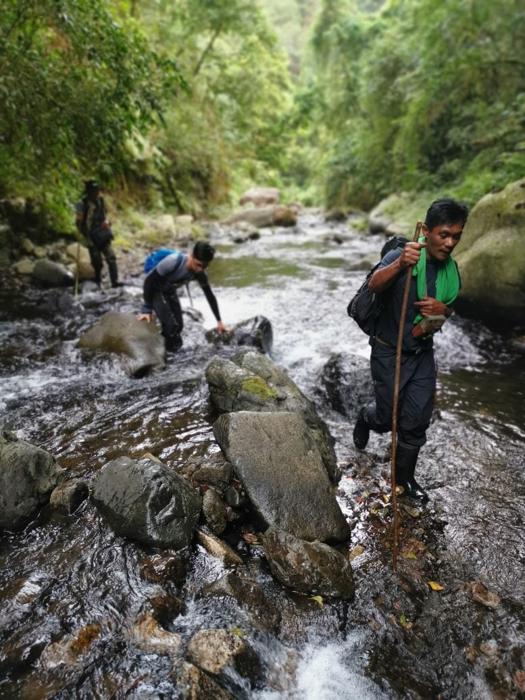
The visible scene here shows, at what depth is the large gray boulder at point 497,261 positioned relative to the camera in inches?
252

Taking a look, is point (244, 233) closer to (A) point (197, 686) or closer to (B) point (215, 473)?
(B) point (215, 473)

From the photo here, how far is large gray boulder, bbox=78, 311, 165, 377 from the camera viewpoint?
18.2 ft

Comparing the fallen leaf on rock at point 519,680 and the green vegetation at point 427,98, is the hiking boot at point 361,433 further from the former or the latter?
the green vegetation at point 427,98

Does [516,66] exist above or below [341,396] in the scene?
above

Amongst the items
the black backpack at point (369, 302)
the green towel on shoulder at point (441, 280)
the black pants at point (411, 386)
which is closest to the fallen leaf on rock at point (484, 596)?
the black pants at point (411, 386)

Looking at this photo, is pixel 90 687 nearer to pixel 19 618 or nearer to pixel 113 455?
pixel 19 618

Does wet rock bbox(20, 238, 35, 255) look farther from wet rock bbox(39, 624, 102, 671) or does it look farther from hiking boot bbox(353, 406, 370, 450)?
wet rock bbox(39, 624, 102, 671)

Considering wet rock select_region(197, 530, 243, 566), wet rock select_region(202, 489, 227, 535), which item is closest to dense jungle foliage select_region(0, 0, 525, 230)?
wet rock select_region(202, 489, 227, 535)

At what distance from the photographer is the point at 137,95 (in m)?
6.38

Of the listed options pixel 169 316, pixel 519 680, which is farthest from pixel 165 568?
pixel 169 316

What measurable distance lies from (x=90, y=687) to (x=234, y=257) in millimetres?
13077

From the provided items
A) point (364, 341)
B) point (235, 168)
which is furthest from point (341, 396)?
point (235, 168)

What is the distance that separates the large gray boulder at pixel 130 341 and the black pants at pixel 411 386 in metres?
3.31

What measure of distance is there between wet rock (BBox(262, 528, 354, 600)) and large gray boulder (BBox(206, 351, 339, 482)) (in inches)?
45.0
